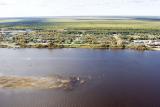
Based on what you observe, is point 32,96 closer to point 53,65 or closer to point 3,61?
point 53,65

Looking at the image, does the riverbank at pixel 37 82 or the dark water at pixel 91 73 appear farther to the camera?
the riverbank at pixel 37 82

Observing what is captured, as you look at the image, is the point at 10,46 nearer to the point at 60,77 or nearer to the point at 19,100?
the point at 60,77

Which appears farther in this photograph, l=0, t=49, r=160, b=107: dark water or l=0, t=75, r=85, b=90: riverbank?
l=0, t=75, r=85, b=90: riverbank

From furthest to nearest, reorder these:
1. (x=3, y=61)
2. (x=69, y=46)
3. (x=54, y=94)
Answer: (x=69, y=46) → (x=3, y=61) → (x=54, y=94)

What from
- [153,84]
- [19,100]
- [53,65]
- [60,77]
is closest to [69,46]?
[53,65]

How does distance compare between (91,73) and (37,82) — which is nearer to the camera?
(37,82)

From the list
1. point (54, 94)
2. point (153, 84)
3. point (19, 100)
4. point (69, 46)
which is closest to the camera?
point (19, 100)

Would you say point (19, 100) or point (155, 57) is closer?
point (19, 100)
